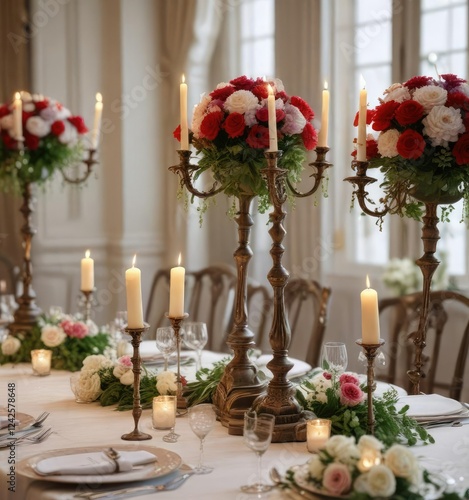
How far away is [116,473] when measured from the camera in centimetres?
163

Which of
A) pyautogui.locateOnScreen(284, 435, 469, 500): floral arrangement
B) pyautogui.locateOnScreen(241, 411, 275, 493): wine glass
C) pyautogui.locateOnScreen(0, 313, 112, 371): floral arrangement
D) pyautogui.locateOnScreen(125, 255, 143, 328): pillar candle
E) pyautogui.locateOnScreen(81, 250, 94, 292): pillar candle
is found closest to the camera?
pyautogui.locateOnScreen(284, 435, 469, 500): floral arrangement

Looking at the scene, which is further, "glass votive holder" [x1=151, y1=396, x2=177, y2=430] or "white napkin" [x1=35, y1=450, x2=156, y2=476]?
"glass votive holder" [x1=151, y1=396, x2=177, y2=430]

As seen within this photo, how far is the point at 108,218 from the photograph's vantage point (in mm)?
5520

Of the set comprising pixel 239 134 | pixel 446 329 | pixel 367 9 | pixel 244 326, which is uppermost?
pixel 367 9

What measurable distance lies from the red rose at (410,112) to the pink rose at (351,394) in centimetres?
63

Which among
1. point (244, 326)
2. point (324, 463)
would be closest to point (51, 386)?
point (244, 326)

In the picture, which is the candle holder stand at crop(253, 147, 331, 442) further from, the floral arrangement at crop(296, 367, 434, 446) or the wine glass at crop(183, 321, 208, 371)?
the wine glass at crop(183, 321, 208, 371)

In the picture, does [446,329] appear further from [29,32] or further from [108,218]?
[29,32]

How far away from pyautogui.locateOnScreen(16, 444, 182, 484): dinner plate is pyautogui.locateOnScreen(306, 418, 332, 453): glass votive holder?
0.95 feet

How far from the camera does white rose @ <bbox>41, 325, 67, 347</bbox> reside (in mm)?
2811

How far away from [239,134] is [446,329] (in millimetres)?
2271

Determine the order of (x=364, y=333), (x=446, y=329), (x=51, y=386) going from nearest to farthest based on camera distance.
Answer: (x=364, y=333) → (x=51, y=386) → (x=446, y=329)

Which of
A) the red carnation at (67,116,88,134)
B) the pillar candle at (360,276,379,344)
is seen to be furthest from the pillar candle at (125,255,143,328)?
the red carnation at (67,116,88,134)

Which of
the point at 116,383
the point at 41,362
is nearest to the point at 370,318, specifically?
the point at 116,383
